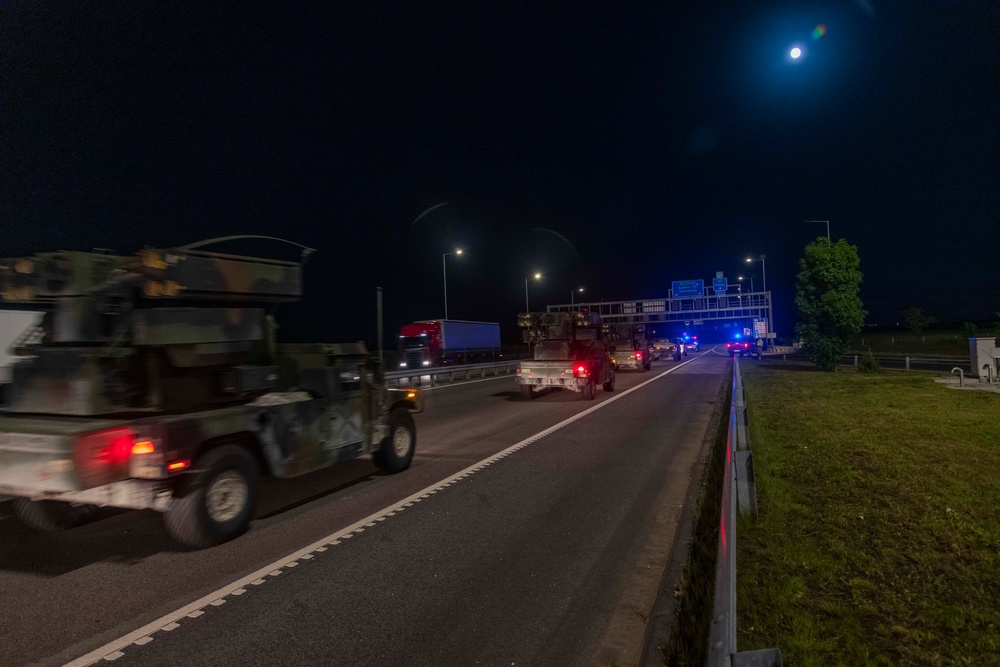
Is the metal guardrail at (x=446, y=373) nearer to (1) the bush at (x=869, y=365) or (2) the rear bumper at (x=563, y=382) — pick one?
(2) the rear bumper at (x=563, y=382)

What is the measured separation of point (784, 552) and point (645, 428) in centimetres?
857

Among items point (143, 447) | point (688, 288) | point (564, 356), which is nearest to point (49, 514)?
point (143, 447)

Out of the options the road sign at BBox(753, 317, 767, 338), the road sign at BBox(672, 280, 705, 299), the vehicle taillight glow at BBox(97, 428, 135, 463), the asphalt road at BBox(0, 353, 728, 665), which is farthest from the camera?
the road sign at BBox(672, 280, 705, 299)

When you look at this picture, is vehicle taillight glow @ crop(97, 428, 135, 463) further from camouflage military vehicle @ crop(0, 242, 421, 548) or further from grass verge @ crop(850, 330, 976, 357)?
grass verge @ crop(850, 330, 976, 357)

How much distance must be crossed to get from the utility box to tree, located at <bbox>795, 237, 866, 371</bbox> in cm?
558

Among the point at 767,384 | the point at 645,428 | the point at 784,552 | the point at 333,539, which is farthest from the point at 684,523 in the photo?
the point at 767,384

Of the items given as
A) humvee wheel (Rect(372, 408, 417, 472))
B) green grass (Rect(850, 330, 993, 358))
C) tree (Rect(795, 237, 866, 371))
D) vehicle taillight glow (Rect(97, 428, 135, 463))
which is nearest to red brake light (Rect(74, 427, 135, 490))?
vehicle taillight glow (Rect(97, 428, 135, 463))

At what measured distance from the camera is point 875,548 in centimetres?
591

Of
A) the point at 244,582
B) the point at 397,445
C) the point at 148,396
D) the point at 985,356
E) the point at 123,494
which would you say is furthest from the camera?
the point at 985,356

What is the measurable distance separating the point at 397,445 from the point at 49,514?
4.38m

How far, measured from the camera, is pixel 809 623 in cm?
442

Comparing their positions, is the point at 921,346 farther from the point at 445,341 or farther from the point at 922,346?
the point at 445,341

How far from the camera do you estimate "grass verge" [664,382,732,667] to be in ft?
13.3

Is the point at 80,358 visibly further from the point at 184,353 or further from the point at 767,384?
the point at 767,384
